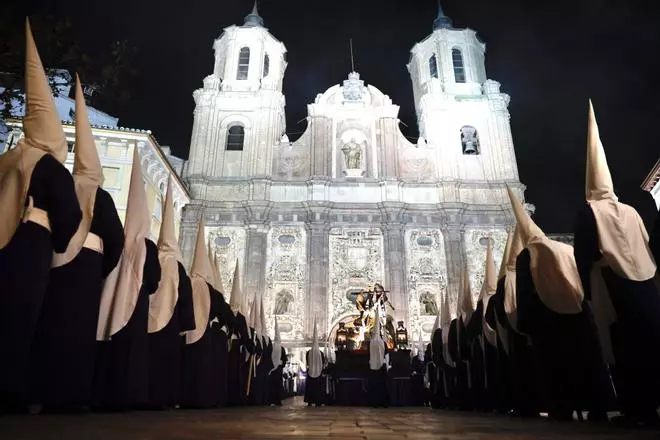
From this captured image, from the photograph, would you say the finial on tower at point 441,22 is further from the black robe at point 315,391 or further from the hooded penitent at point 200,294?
the hooded penitent at point 200,294

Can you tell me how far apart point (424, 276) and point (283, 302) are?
238 inches

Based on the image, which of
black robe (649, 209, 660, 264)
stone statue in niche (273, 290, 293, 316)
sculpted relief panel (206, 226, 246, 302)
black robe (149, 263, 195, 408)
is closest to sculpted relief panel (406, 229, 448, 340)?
stone statue in niche (273, 290, 293, 316)

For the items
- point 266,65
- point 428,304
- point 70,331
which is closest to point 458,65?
point 266,65

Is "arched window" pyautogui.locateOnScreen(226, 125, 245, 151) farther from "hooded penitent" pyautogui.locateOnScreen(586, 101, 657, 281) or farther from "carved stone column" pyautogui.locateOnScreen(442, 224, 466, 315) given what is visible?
"hooded penitent" pyautogui.locateOnScreen(586, 101, 657, 281)

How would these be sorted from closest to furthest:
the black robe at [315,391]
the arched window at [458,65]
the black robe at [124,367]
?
the black robe at [124,367] < the black robe at [315,391] < the arched window at [458,65]

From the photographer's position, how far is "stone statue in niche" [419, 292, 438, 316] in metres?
19.2

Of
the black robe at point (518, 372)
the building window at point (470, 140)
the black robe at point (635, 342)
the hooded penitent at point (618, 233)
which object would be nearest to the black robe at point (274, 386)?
the black robe at point (518, 372)

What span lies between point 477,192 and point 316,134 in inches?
317

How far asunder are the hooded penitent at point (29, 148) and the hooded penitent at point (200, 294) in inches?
129

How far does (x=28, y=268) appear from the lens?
2736 mm

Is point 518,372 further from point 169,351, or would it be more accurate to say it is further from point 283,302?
point 283,302

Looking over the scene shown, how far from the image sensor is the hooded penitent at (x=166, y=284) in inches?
189

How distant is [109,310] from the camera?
3.84 metres

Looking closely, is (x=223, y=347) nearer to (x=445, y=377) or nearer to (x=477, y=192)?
(x=445, y=377)
